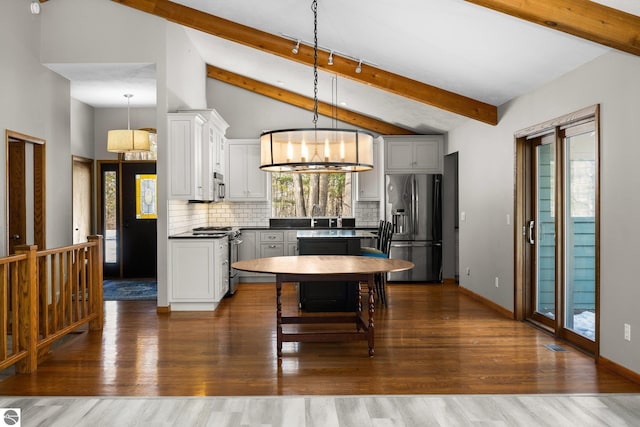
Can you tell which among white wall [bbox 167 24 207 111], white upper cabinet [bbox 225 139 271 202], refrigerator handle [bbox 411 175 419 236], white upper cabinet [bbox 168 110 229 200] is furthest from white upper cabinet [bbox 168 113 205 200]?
refrigerator handle [bbox 411 175 419 236]

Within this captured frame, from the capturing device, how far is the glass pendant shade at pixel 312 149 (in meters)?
4.43

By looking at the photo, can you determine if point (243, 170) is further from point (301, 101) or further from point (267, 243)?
point (301, 101)

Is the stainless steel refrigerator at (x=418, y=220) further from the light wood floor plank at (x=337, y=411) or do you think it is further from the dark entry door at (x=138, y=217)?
the light wood floor plank at (x=337, y=411)

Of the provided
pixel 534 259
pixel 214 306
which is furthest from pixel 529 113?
pixel 214 306

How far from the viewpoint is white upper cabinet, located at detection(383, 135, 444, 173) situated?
29.1 feet

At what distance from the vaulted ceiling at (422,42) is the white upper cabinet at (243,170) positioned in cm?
140

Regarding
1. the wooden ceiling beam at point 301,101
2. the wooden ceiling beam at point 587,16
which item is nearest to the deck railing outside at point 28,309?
the wooden ceiling beam at point 587,16

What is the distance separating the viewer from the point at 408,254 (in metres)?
8.62

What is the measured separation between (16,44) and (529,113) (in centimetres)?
537

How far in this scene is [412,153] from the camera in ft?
29.1

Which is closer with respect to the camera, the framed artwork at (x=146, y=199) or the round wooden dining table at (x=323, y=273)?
the round wooden dining table at (x=323, y=273)

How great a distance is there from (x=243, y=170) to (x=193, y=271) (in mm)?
2971

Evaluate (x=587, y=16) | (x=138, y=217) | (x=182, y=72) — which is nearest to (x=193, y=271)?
(x=182, y=72)

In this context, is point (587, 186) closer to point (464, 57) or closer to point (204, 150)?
point (464, 57)
